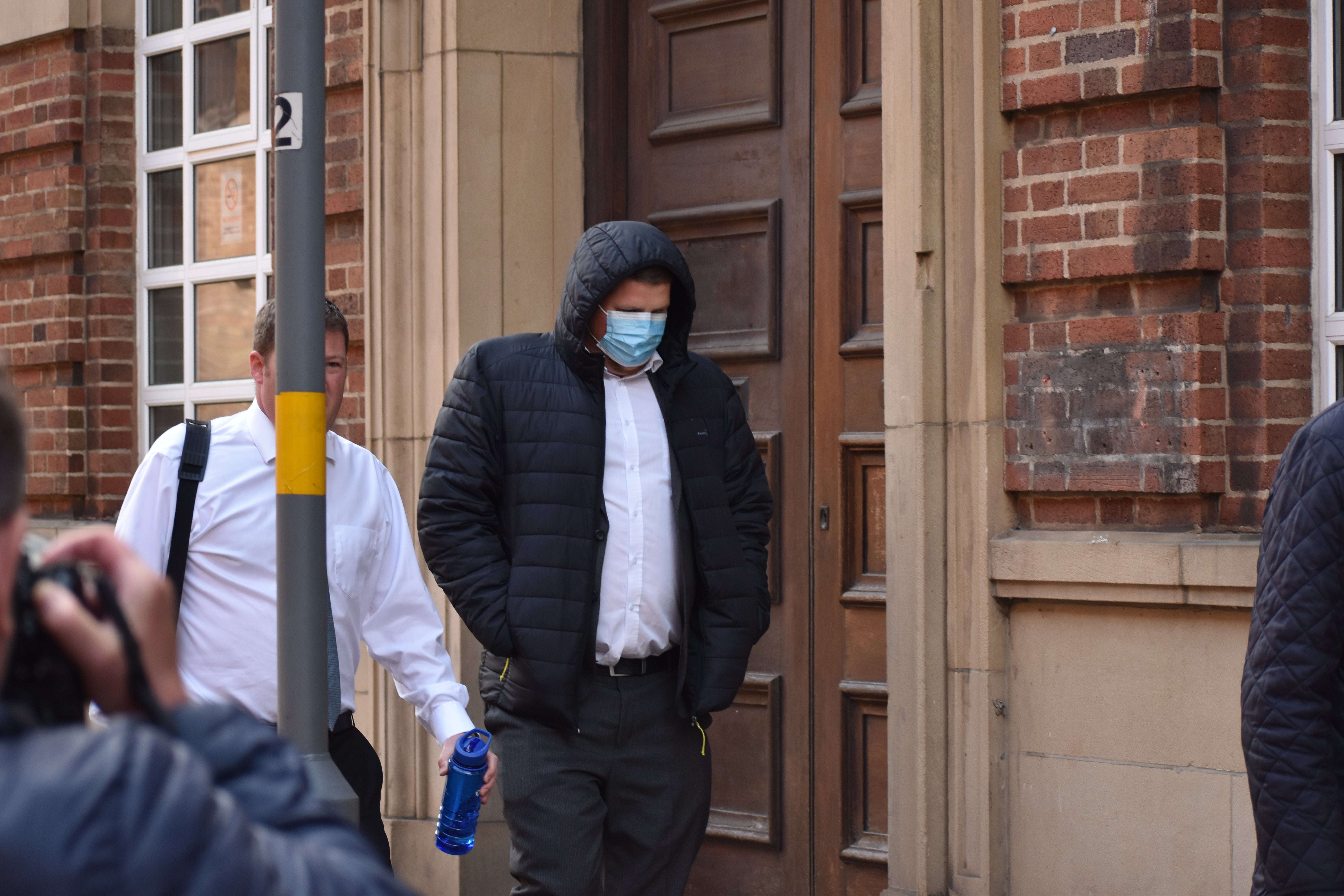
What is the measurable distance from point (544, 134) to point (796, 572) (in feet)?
5.92

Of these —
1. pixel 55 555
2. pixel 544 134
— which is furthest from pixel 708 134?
pixel 55 555

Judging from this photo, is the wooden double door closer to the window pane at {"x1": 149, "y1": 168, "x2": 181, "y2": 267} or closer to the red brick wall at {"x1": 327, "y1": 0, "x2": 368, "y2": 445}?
the red brick wall at {"x1": 327, "y1": 0, "x2": 368, "y2": 445}

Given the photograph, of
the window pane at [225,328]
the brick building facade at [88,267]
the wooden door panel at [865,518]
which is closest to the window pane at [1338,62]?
the wooden door panel at [865,518]

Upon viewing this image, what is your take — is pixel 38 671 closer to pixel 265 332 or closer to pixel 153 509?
pixel 153 509

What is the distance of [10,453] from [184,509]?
2374 millimetres

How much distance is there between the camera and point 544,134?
5691mm

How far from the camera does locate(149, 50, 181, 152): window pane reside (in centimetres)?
702

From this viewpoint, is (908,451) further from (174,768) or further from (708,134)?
(174,768)

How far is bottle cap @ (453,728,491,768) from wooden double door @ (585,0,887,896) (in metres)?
1.92

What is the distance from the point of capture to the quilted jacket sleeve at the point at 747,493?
4.12 metres

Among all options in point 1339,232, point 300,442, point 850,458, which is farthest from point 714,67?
point 300,442

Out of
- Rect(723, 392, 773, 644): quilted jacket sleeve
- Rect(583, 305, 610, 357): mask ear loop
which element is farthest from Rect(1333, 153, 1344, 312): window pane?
Rect(583, 305, 610, 357): mask ear loop

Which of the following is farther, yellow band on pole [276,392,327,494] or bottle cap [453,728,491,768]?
bottle cap [453,728,491,768]

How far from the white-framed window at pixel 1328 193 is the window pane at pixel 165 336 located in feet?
15.6
